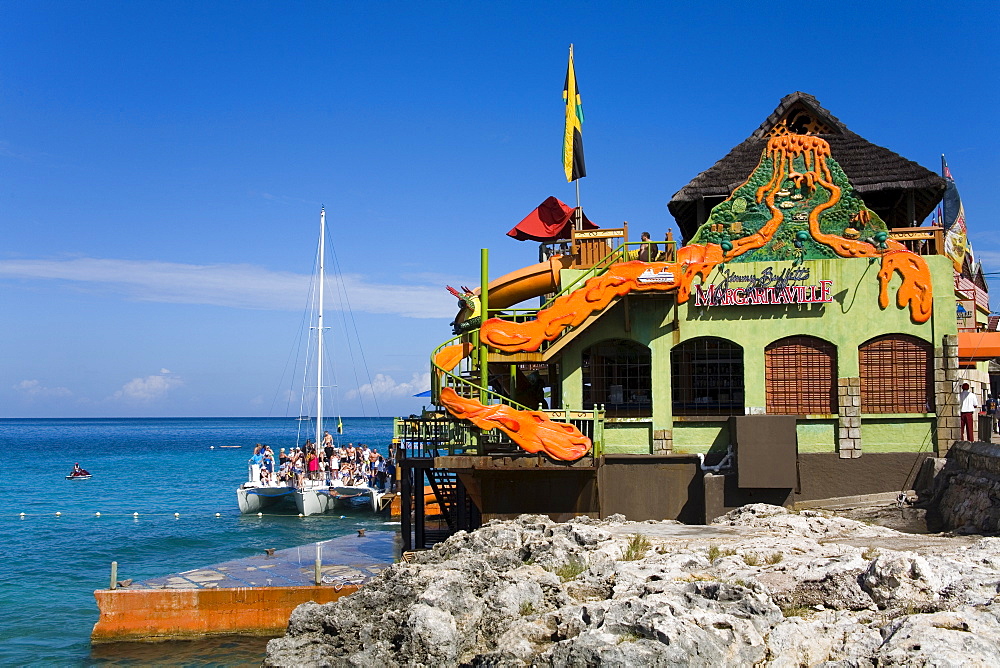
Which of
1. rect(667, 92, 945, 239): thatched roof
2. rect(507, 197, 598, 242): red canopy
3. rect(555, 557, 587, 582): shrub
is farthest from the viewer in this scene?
rect(507, 197, 598, 242): red canopy

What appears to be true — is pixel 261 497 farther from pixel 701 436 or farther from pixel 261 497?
pixel 701 436

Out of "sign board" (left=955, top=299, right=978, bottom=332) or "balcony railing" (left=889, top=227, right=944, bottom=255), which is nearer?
"balcony railing" (left=889, top=227, right=944, bottom=255)

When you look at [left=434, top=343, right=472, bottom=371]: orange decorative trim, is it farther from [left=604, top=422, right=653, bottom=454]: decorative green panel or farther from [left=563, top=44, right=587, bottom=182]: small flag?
[left=563, top=44, right=587, bottom=182]: small flag

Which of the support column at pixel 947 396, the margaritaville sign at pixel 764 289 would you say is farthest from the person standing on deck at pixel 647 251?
the support column at pixel 947 396

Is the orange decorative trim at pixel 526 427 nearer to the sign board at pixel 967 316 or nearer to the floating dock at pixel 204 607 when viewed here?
the floating dock at pixel 204 607

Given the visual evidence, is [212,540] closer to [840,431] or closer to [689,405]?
[689,405]

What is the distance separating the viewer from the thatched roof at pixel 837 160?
2414 centimetres

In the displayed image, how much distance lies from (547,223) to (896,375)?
35.0 feet

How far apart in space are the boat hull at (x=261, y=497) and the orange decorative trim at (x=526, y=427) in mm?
24012

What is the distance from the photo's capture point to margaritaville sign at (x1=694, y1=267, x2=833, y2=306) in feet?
Result: 70.7

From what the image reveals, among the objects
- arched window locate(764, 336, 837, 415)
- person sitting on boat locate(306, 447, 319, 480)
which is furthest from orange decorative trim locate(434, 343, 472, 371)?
person sitting on boat locate(306, 447, 319, 480)

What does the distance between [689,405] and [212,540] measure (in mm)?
22054

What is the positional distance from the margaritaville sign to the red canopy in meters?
6.72

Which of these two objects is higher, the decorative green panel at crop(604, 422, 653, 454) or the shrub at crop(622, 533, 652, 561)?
the decorative green panel at crop(604, 422, 653, 454)
